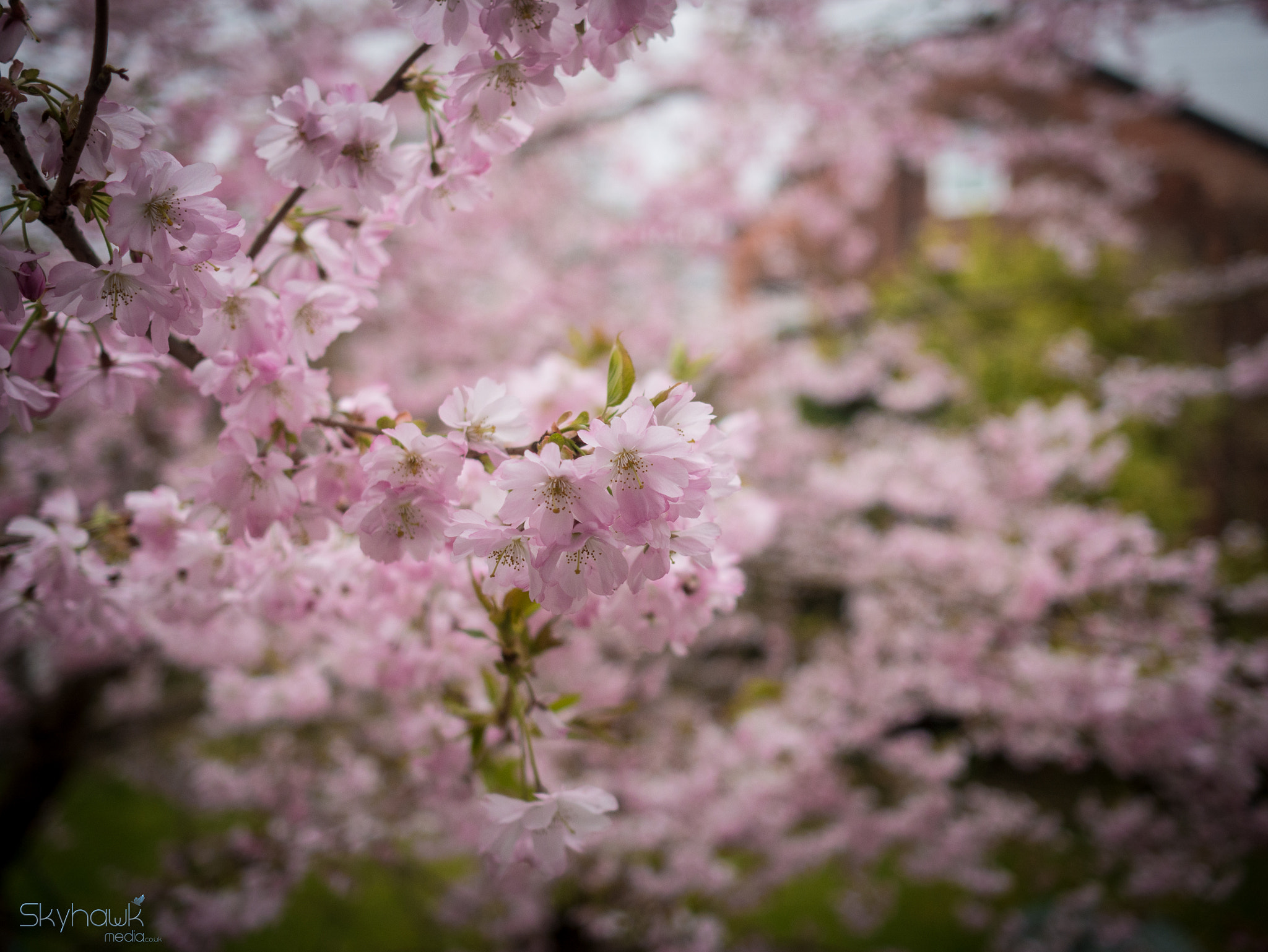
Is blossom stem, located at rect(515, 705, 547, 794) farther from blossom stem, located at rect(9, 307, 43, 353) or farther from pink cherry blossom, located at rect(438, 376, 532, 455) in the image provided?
blossom stem, located at rect(9, 307, 43, 353)

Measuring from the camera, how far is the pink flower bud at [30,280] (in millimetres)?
870

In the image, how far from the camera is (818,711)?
370 centimetres

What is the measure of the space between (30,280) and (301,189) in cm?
37

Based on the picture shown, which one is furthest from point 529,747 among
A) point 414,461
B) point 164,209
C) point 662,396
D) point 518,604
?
point 164,209

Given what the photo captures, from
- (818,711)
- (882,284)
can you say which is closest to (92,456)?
(818,711)

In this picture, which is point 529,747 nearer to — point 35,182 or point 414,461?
point 414,461

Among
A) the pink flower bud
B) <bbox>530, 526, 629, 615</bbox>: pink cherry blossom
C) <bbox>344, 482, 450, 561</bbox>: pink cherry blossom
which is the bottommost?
<bbox>530, 526, 629, 615</bbox>: pink cherry blossom

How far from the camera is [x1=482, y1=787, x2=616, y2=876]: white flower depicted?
979mm

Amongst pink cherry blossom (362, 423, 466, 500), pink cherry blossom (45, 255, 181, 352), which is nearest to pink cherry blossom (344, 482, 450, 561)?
pink cherry blossom (362, 423, 466, 500)

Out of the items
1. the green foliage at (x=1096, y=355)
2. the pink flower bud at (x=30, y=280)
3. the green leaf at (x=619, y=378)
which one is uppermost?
the green foliage at (x=1096, y=355)

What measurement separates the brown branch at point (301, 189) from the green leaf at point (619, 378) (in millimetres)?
539

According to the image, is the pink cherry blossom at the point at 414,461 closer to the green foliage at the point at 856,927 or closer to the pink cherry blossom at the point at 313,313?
the pink cherry blossom at the point at 313,313

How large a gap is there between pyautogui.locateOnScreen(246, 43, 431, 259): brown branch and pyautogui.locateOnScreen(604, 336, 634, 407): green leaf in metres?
0.54

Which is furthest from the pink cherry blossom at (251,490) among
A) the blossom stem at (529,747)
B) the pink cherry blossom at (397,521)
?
the blossom stem at (529,747)
